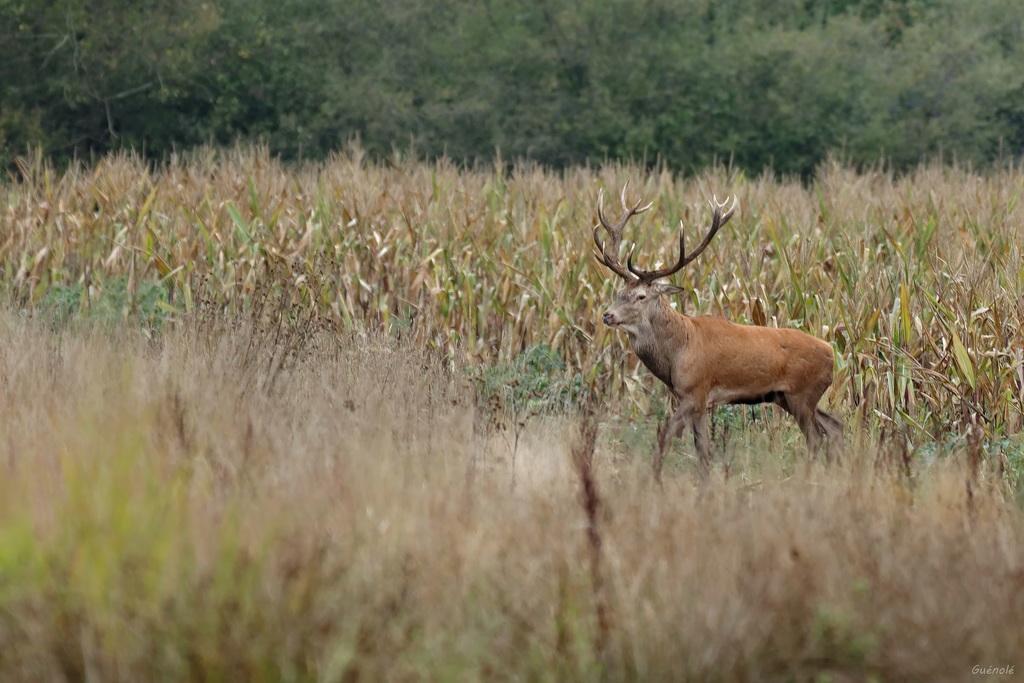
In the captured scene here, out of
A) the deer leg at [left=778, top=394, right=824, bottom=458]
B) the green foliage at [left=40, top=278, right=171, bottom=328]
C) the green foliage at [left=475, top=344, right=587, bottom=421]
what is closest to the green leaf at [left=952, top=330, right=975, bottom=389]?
the deer leg at [left=778, top=394, right=824, bottom=458]

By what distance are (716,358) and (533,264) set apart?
3366 mm

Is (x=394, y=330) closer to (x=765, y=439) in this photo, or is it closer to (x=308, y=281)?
(x=308, y=281)

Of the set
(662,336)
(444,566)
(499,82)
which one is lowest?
(499,82)

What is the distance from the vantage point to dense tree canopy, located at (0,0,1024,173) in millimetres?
31062

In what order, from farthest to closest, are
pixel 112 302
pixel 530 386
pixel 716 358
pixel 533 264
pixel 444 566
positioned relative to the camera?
pixel 533 264 → pixel 112 302 → pixel 530 386 → pixel 716 358 → pixel 444 566

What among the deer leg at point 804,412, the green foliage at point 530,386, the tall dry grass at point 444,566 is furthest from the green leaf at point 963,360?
the tall dry grass at point 444,566

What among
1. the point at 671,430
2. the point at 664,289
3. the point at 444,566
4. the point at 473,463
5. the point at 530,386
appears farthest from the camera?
the point at 530,386

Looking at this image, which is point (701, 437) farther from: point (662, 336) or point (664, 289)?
point (664, 289)

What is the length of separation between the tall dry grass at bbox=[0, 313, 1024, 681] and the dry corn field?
0.01m

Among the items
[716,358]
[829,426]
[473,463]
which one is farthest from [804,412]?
[473,463]

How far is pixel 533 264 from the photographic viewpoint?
1292 centimetres

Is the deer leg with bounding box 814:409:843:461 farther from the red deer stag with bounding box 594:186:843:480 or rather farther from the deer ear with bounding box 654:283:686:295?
the deer ear with bounding box 654:283:686:295

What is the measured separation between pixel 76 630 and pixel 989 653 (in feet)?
9.13

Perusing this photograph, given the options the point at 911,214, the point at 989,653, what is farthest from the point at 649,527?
the point at 911,214
